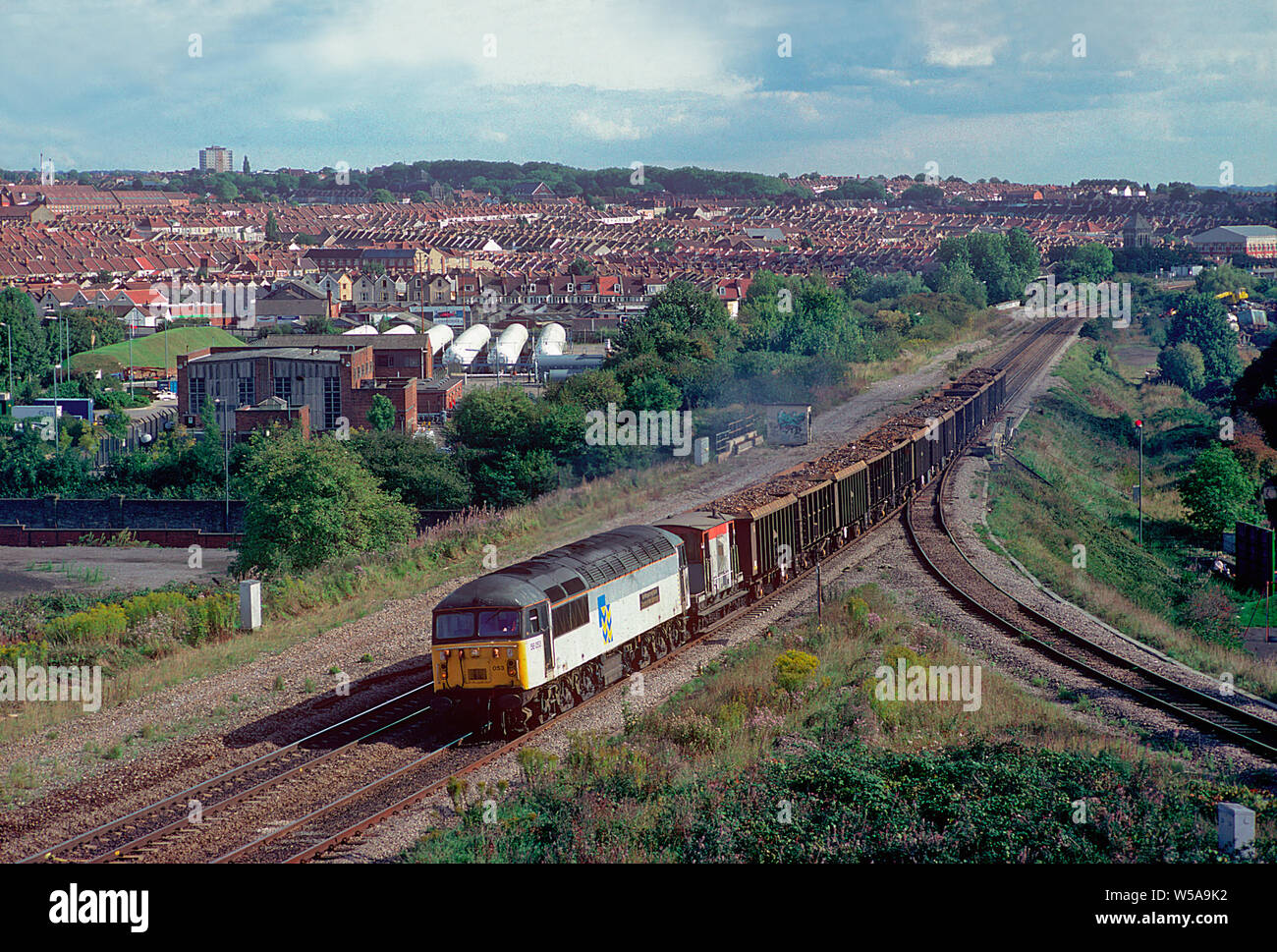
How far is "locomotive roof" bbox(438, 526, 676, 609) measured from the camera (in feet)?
59.2

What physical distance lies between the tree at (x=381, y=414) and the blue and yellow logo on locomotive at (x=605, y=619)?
48.5 metres

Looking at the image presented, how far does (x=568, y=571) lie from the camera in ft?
63.4

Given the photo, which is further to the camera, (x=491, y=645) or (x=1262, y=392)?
(x=1262, y=392)

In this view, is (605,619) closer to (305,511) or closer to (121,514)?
(305,511)

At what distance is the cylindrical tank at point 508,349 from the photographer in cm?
9054

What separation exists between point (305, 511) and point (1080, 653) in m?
20.1

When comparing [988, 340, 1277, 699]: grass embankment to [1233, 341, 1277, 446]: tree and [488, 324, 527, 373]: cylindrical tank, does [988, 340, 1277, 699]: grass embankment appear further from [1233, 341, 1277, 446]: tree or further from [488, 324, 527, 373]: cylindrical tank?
[488, 324, 527, 373]: cylindrical tank

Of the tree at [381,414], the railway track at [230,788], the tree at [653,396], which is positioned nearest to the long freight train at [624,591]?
the railway track at [230,788]

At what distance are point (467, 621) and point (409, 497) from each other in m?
29.2

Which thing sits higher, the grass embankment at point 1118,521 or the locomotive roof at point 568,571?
the locomotive roof at point 568,571

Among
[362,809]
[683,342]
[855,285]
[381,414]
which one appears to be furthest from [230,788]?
[855,285]

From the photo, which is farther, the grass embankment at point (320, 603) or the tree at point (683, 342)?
the tree at point (683, 342)

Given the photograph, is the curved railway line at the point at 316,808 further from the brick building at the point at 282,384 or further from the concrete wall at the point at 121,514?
the brick building at the point at 282,384

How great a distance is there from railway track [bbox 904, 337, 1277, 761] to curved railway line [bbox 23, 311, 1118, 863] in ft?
26.2
